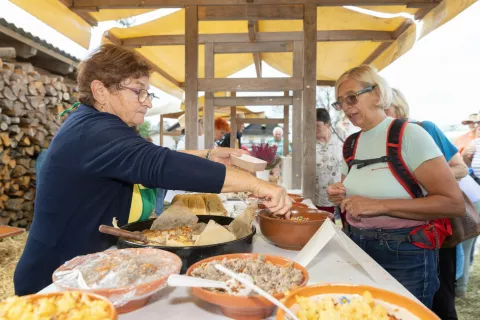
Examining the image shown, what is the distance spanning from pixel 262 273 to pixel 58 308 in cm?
61

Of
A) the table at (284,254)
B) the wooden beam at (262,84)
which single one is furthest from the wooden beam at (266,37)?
the table at (284,254)

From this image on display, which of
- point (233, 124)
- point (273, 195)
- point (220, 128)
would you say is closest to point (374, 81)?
point (273, 195)

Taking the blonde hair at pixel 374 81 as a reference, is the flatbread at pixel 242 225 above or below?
below

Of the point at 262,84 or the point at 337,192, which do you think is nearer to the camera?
the point at 337,192

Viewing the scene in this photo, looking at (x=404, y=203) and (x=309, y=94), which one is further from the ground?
(x=309, y=94)

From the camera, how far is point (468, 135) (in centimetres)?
583

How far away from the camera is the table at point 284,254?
1.13 m

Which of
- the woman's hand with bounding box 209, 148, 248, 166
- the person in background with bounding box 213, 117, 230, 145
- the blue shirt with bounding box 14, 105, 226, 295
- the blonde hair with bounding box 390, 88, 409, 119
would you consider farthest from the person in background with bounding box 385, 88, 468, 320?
the person in background with bounding box 213, 117, 230, 145

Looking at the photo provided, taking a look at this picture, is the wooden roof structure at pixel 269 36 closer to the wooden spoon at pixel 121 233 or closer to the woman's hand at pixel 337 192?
the woman's hand at pixel 337 192

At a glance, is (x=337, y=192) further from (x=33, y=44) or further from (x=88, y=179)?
(x=33, y=44)

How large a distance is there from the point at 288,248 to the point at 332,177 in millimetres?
2804

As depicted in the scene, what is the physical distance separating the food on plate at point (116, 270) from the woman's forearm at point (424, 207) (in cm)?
124

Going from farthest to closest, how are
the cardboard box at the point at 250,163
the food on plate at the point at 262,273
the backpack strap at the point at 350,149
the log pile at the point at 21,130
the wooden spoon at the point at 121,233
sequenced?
1. the log pile at the point at 21,130
2. the backpack strap at the point at 350,149
3. the cardboard box at the point at 250,163
4. the wooden spoon at the point at 121,233
5. the food on plate at the point at 262,273

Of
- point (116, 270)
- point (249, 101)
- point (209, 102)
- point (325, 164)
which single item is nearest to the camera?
point (116, 270)
